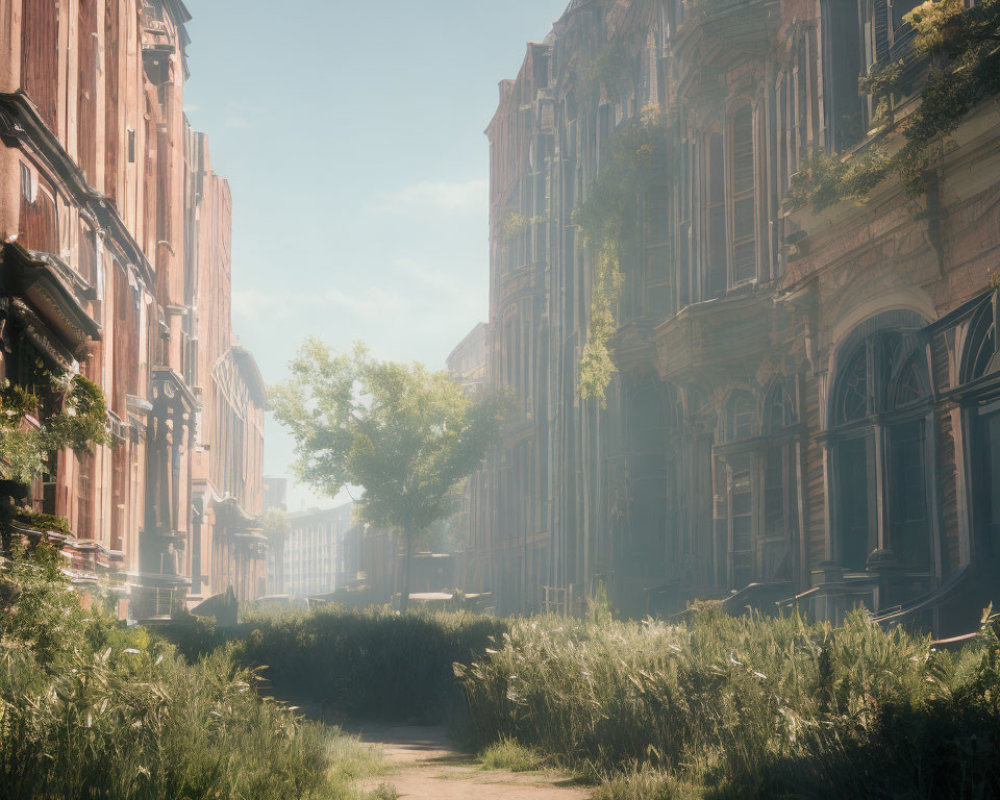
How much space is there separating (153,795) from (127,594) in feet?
70.0

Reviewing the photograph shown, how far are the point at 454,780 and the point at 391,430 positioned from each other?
120 feet

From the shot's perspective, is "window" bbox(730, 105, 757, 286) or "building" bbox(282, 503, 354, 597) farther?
"building" bbox(282, 503, 354, 597)

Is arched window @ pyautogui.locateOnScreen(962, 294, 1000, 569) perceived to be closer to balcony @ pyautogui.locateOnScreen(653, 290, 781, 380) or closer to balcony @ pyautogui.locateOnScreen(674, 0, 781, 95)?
balcony @ pyautogui.locateOnScreen(653, 290, 781, 380)

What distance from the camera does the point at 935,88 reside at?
12.3m

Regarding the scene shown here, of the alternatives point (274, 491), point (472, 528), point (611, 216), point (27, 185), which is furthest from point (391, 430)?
point (274, 491)

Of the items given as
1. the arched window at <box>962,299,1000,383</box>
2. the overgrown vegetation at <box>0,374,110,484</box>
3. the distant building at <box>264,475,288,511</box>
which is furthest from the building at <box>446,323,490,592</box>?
the distant building at <box>264,475,288,511</box>

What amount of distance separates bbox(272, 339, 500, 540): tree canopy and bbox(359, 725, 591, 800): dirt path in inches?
1299

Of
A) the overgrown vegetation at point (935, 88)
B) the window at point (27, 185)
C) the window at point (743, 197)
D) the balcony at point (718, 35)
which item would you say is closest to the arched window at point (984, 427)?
the overgrown vegetation at point (935, 88)

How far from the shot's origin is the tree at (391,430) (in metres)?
46.5

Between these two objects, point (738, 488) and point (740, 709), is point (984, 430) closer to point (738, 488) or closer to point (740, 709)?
point (740, 709)

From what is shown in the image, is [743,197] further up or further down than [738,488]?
further up

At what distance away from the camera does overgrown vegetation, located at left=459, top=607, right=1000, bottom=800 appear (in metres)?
6.70

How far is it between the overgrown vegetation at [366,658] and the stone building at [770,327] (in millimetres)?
4815

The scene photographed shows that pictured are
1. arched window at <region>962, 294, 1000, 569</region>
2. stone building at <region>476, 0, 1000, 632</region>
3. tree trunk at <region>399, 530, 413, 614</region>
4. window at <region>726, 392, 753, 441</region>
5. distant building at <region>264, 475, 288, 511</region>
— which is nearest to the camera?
arched window at <region>962, 294, 1000, 569</region>
